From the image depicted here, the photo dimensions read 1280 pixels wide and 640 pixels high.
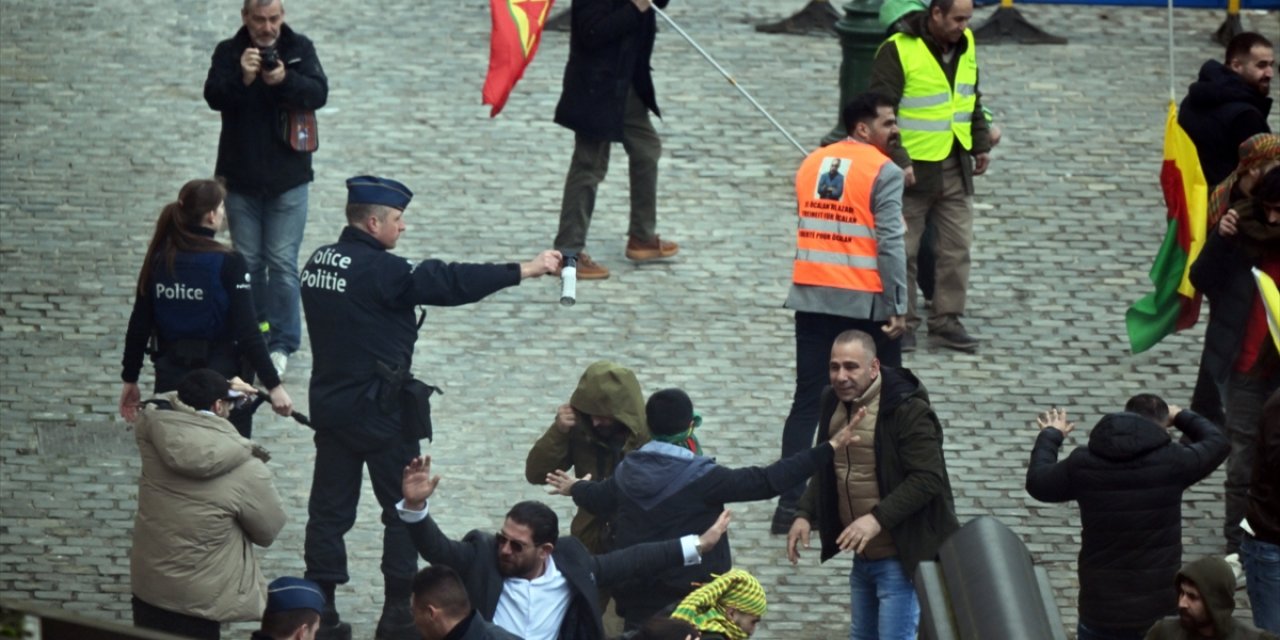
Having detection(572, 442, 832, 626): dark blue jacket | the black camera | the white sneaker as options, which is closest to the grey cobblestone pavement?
the white sneaker

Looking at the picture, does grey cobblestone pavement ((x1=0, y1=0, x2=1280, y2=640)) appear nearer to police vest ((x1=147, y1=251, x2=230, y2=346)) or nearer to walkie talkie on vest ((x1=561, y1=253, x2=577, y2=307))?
police vest ((x1=147, y1=251, x2=230, y2=346))

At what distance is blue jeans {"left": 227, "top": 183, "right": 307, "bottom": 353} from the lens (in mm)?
11180

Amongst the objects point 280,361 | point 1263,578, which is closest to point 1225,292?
point 1263,578

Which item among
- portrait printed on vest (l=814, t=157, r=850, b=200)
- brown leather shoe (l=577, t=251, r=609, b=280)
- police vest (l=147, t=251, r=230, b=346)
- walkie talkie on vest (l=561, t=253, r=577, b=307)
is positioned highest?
portrait printed on vest (l=814, t=157, r=850, b=200)

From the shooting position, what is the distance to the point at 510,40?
38.9 ft

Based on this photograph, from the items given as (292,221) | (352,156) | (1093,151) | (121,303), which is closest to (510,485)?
(292,221)

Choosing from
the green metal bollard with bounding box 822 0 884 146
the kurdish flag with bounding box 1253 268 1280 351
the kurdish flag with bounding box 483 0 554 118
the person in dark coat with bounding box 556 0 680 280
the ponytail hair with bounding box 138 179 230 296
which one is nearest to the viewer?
the ponytail hair with bounding box 138 179 230 296

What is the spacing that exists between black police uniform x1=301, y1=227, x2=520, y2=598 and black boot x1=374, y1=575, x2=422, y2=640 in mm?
13

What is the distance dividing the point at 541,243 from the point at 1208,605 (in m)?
6.75

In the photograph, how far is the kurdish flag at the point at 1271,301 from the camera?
9.25 meters

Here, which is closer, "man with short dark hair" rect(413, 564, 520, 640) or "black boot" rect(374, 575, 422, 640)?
"man with short dark hair" rect(413, 564, 520, 640)

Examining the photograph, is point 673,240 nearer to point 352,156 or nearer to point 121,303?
point 352,156

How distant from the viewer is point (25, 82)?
50.8 feet

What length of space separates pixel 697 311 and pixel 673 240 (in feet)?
3.43
